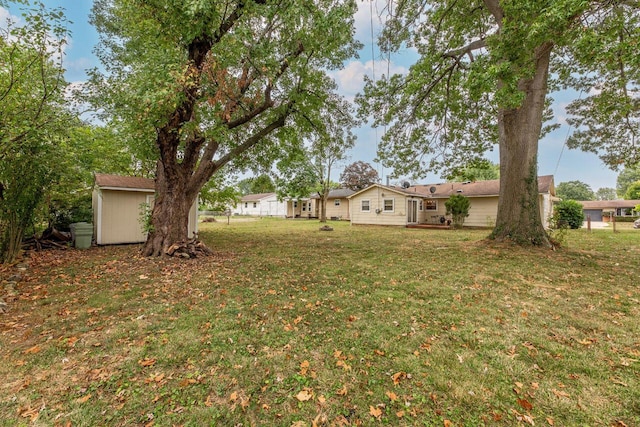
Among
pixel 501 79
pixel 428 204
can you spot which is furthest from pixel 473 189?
pixel 501 79

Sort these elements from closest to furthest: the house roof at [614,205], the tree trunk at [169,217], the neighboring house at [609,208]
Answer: the tree trunk at [169,217] → the neighboring house at [609,208] → the house roof at [614,205]

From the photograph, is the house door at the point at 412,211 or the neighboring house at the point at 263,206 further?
the neighboring house at the point at 263,206

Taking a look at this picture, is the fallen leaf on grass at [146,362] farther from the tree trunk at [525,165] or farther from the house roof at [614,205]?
the house roof at [614,205]

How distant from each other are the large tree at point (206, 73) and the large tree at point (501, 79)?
288cm

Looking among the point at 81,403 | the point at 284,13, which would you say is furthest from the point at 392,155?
the point at 81,403

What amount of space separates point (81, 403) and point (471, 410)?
3.12m

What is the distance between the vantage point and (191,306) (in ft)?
13.1

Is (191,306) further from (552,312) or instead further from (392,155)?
(392,155)

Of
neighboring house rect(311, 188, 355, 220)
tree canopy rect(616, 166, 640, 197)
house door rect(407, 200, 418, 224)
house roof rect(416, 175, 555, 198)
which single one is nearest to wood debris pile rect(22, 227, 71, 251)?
house door rect(407, 200, 418, 224)

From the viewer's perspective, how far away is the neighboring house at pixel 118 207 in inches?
383

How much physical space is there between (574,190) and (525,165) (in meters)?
74.5

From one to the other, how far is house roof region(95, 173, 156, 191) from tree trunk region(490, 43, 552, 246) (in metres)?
12.3

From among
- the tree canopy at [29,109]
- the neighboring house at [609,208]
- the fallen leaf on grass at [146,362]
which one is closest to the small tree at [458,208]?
the fallen leaf on grass at [146,362]

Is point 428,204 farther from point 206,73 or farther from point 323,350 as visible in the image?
point 323,350
